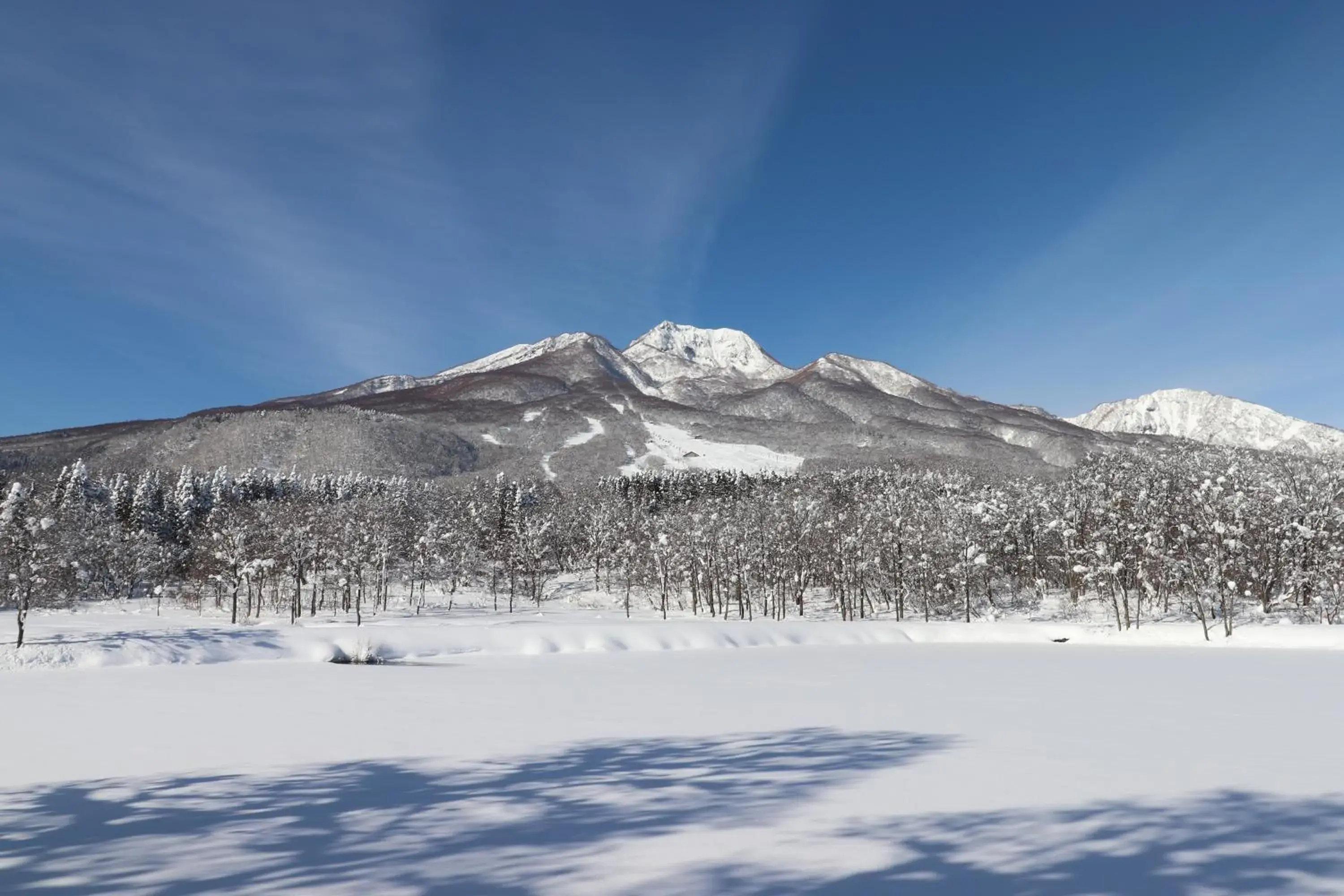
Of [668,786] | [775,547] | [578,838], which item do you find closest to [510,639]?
[668,786]

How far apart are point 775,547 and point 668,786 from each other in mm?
65556

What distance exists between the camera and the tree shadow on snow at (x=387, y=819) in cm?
550

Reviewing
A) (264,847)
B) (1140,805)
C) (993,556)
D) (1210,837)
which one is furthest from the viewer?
(993,556)

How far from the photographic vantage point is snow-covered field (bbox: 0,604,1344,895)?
563cm

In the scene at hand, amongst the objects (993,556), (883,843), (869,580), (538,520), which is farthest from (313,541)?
(883,843)

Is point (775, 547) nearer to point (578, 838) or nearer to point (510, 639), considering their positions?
point (510, 639)

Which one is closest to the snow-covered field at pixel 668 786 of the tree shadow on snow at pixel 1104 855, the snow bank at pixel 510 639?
the tree shadow on snow at pixel 1104 855

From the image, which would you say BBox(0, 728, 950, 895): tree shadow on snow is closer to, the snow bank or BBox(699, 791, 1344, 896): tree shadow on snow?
BBox(699, 791, 1344, 896): tree shadow on snow

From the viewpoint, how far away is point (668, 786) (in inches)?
323

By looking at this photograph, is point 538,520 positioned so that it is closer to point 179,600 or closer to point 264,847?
point 179,600

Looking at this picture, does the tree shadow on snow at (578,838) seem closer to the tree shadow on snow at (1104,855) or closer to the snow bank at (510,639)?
the tree shadow on snow at (1104,855)

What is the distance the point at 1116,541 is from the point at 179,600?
93718 millimetres

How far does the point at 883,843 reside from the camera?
20.5ft

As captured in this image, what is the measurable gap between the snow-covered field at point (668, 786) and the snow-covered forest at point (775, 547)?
32.0 m
